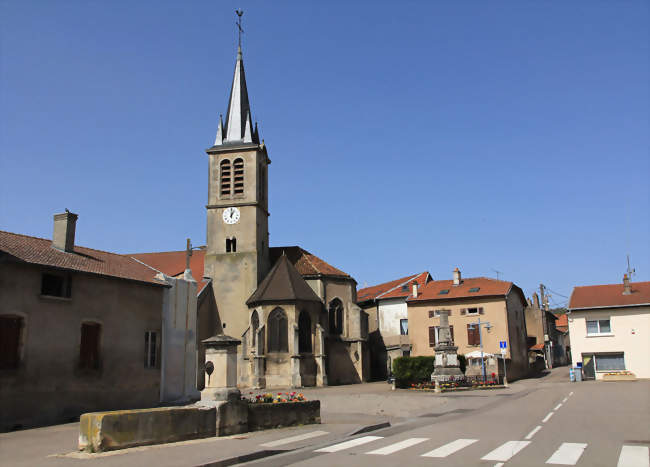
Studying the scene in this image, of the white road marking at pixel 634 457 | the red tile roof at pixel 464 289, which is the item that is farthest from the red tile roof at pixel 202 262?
the white road marking at pixel 634 457

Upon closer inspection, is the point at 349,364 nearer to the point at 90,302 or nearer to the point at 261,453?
the point at 90,302

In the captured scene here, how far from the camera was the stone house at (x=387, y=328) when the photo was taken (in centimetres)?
4675

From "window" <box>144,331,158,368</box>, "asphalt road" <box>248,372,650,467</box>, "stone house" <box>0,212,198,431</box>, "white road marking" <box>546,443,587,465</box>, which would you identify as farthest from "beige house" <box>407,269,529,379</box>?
"white road marking" <box>546,443,587,465</box>

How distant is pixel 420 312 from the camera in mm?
43281

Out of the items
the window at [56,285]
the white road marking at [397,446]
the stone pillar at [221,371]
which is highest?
the window at [56,285]

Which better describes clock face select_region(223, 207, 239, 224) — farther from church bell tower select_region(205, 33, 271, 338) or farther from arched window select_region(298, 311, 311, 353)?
arched window select_region(298, 311, 311, 353)

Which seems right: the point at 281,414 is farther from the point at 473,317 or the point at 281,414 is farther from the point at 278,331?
the point at 473,317

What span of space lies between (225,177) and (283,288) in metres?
10.4

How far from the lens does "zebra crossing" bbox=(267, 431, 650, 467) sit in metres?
8.90

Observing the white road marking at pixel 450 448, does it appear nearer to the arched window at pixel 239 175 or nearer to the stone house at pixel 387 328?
the arched window at pixel 239 175

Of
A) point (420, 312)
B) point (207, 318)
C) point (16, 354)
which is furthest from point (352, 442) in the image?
point (420, 312)

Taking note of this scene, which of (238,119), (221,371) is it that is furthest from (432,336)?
(221,371)

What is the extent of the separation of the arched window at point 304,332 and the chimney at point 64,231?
18315 mm

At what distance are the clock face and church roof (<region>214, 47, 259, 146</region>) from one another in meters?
5.57
